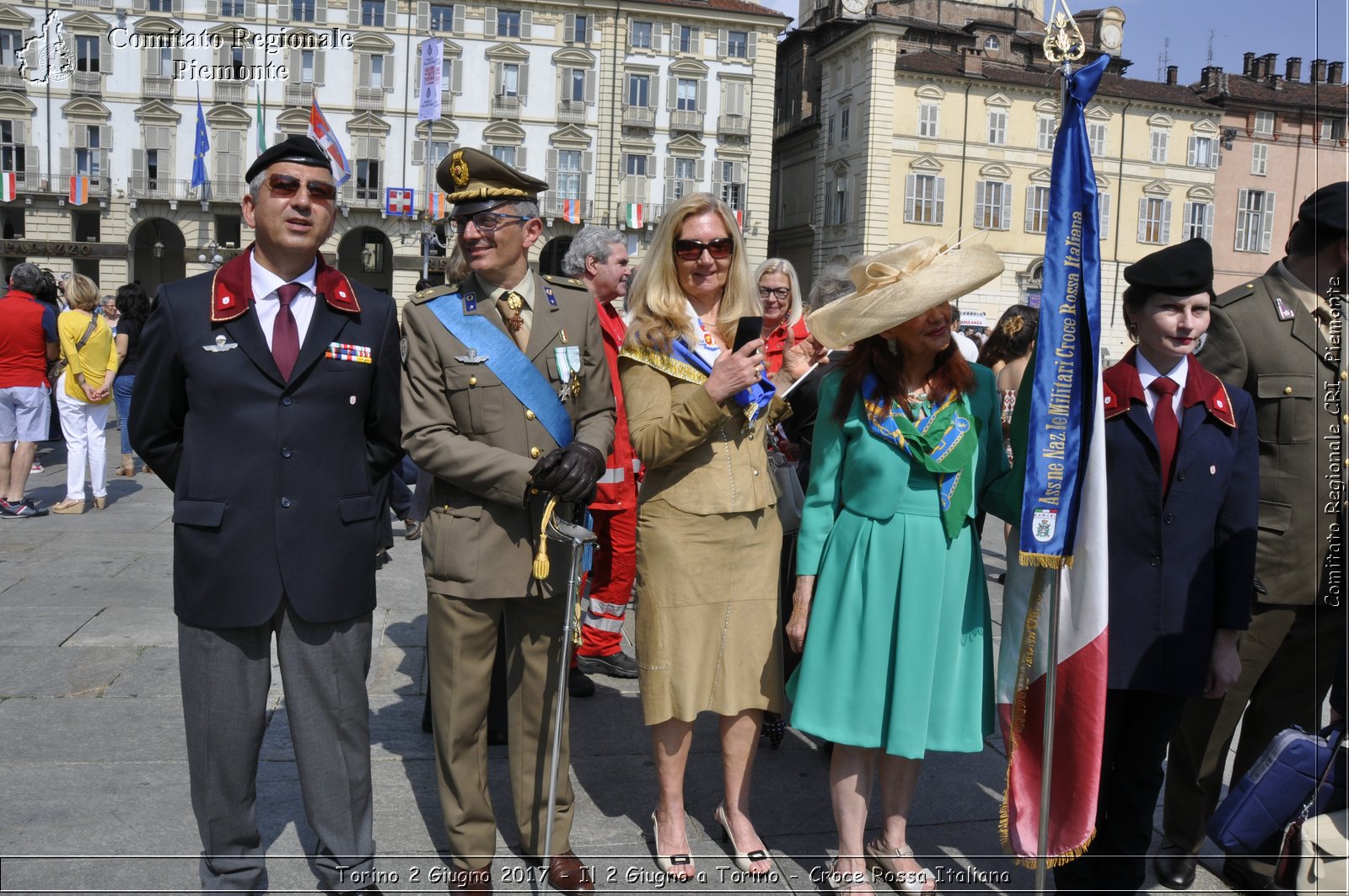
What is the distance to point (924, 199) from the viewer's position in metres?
48.1

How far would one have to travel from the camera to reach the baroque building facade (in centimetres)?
4453

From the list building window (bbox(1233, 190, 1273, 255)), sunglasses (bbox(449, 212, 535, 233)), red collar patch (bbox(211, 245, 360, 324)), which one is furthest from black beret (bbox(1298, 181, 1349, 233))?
red collar patch (bbox(211, 245, 360, 324))

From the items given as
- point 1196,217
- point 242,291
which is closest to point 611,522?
point 242,291

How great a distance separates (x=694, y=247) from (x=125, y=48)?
47.9 meters

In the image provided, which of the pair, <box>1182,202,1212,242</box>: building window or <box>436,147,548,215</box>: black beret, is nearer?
<box>436,147,548,215</box>: black beret

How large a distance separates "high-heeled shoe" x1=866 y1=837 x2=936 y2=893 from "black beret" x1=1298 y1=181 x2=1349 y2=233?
2.29 meters

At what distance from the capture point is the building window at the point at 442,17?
45531 millimetres

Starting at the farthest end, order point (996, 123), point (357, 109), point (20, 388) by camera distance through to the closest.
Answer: point (996, 123)
point (357, 109)
point (20, 388)

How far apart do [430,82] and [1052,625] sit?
74.1 feet

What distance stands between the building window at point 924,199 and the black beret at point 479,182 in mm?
46363

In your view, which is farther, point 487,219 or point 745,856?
point 745,856

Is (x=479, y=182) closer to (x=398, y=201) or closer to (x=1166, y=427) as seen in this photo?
(x=1166, y=427)

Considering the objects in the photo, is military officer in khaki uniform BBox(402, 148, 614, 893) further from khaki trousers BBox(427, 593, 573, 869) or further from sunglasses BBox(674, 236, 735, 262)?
sunglasses BBox(674, 236, 735, 262)

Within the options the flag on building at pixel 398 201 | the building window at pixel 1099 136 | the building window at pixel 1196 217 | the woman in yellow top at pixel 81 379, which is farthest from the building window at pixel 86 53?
the building window at pixel 1196 217
